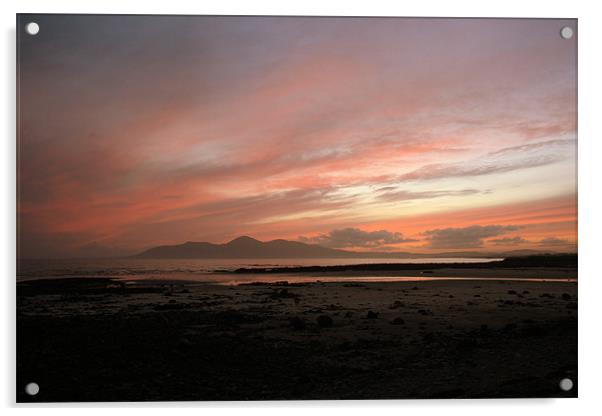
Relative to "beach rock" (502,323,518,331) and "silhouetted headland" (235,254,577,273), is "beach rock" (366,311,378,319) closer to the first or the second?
"silhouetted headland" (235,254,577,273)

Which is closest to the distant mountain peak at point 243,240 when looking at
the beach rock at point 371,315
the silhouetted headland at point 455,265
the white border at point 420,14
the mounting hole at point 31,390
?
the silhouetted headland at point 455,265

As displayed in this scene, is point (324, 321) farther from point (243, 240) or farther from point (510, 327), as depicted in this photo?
point (510, 327)

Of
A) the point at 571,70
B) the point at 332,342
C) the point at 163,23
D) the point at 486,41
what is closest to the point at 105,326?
the point at 332,342

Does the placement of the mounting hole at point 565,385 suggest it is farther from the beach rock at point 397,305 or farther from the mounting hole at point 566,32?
the mounting hole at point 566,32

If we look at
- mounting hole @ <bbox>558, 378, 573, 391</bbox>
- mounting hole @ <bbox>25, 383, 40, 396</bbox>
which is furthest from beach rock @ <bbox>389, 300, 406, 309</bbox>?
mounting hole @ <bbox>25, 383, 40, 396</bbox>

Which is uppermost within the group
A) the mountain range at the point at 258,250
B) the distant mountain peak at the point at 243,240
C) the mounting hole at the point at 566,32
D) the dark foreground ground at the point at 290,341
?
the mounting hole at the point at 566,32

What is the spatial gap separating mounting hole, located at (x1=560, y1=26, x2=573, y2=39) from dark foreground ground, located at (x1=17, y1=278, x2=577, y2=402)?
1.22m

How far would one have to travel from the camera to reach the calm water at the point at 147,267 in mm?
2521

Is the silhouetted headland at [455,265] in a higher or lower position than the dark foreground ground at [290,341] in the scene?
higher

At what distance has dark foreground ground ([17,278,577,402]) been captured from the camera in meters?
2.53

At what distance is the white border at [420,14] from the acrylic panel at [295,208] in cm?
6

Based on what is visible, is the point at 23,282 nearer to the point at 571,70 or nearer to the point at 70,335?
the point at 70,335

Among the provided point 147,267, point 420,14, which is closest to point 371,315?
point 147,267

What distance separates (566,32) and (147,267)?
233 cm
